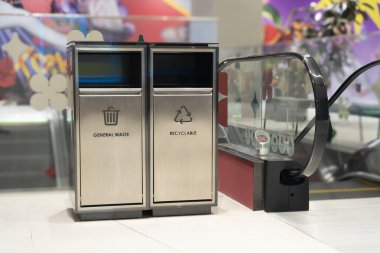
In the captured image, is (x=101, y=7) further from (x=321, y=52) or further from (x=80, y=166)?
(x=80, y=166)

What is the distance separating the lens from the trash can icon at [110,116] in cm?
485

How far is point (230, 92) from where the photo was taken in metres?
6.48

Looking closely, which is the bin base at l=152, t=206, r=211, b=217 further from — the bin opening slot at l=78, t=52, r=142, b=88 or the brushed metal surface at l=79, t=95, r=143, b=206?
the bin opening slot at l=78, t=52, r=142, b=88

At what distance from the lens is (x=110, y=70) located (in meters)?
5.06

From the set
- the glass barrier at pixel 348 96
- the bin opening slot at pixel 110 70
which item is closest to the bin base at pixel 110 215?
the bin opening slot at pixel 110 70

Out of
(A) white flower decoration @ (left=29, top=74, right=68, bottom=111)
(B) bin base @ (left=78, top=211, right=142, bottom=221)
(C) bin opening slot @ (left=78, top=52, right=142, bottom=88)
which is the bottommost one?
(B) bin base @ (left=78, top=211, right=142, bottom=221)

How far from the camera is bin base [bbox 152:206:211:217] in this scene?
5074 mm

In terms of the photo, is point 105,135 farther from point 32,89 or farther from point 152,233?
point 32,89

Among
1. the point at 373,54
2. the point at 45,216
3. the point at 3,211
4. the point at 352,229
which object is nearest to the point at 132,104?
the point at 45,216

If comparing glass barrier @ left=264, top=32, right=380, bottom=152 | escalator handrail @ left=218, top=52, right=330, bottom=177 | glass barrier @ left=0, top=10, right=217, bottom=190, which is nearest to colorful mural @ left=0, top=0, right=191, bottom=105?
glass barrier @ left=0, top=10, right=217, bottom=190

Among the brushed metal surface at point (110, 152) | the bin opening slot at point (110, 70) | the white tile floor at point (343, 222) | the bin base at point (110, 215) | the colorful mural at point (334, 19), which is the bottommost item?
the white tile floor at point (343, 222)

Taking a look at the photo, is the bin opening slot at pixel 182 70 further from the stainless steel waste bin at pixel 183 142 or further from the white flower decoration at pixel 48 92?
the white flower decoration at pixel 48 92

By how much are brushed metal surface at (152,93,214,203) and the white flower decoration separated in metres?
1.87

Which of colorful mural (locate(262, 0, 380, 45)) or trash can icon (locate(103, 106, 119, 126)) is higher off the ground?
colorful mural (locate(262, 0, 380, 45))
